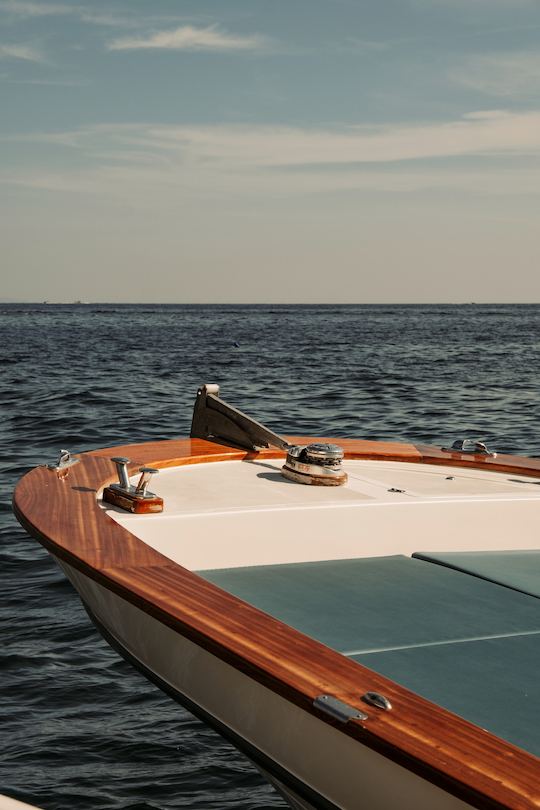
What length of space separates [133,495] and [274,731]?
1.76 m

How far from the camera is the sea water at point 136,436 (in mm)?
4750

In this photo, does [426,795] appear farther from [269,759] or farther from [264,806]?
[264,806]

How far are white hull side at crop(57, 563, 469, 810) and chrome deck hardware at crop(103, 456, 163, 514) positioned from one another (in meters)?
0.64

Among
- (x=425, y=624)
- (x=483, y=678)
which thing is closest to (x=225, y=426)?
(x=425, y=624)

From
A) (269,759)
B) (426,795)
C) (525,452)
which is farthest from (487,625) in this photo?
(525,452)

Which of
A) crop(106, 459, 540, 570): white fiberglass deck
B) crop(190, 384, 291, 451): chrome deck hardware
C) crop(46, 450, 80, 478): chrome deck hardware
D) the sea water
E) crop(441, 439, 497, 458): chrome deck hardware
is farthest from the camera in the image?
crop(441, 439, 497, 458): chrome deck hardware

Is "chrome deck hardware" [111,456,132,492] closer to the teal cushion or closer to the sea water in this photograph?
the teal cushion

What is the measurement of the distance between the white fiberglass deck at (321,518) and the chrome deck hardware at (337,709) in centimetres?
171

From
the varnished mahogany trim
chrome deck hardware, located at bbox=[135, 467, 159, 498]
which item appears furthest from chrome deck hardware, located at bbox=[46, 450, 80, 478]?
chrome deck hardware, located at bbox=[135, 467, 159, 498]

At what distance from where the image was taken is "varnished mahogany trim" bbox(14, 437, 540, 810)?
2.12 metres

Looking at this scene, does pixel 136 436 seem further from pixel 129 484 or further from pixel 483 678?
pixel 483 678

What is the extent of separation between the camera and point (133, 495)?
4.32 metres

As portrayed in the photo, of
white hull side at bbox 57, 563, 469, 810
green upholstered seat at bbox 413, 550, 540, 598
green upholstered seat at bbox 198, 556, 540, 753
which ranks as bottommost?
white hull side at bbox 57, 563, 469, 810

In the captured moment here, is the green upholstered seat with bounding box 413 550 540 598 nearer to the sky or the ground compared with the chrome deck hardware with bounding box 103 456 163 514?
nearer to the ground
